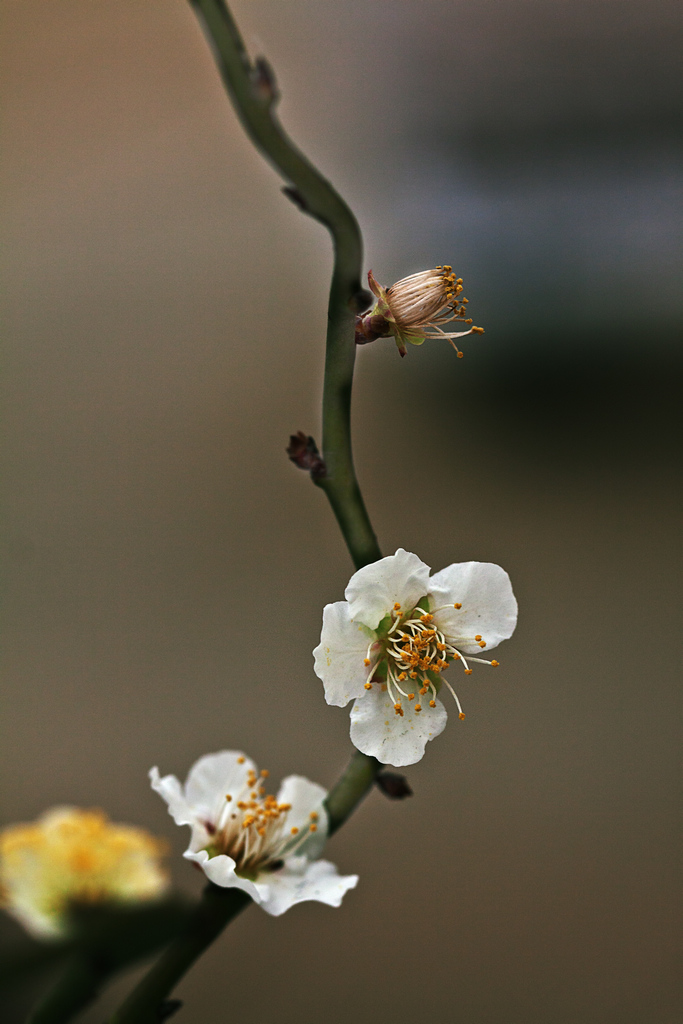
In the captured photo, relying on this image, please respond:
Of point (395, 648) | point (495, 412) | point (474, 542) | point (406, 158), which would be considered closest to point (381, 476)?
point (474, 542)

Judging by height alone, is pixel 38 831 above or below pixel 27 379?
below

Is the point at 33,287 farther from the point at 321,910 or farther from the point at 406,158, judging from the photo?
the point at 321,910

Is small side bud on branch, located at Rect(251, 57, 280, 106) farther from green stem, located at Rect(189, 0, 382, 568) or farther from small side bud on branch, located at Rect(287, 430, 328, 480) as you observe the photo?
small side bud on branch, located at Rect(287, 430, 328, 480)

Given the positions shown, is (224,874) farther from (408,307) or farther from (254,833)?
(408,307)

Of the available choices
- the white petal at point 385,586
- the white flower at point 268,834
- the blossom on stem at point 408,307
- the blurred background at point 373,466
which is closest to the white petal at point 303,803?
the white flower at point 268,834

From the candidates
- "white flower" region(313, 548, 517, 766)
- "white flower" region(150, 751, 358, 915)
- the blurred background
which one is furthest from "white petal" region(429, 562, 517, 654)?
the blurred background

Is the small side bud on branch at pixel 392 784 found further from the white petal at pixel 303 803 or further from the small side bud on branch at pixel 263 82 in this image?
the small side bud on branch at pixel 263 82
